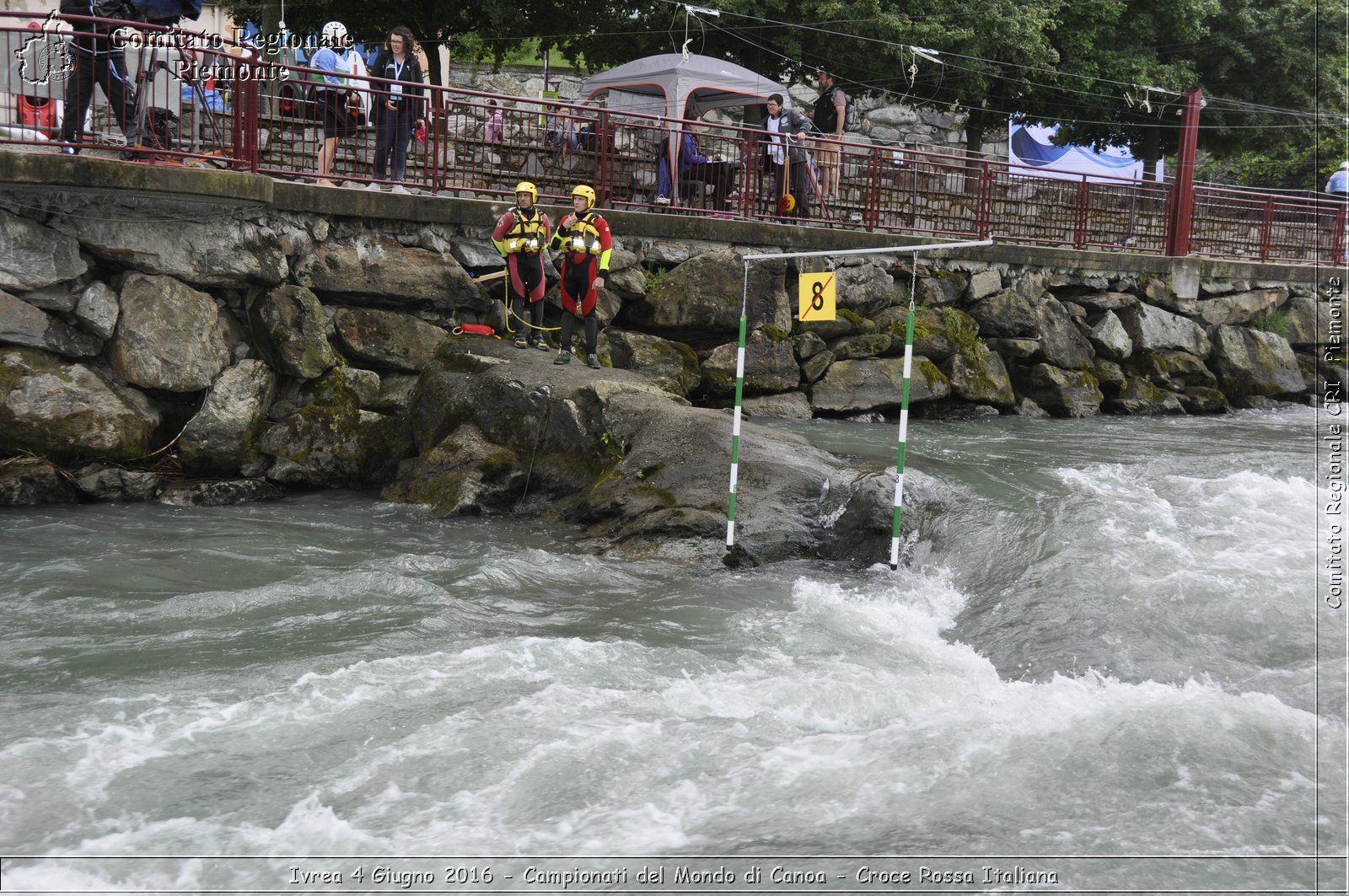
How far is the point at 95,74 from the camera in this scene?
375 inches

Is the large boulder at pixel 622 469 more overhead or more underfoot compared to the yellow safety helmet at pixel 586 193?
more underfoot

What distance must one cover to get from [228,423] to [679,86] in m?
9.52

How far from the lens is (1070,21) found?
2152 cm

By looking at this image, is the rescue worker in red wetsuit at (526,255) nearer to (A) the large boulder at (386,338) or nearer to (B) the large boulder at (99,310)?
(A) the large boulder at (386,338)

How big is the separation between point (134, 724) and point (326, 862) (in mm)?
1517

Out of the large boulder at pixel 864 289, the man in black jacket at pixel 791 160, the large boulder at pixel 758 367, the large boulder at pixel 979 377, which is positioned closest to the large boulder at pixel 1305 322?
the large boulder at pixel 979 377

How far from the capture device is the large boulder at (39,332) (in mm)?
9336

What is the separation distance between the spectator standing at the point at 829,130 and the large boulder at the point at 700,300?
2.09 meters

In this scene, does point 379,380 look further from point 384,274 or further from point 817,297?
point 817,297

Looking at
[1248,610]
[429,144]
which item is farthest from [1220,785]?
[429,144]

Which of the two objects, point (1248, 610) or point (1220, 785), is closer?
point (1220, 785)

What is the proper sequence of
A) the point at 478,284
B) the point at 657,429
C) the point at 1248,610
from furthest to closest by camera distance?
1. the point at 478,284
2. the point at 657,429
3. the point at 1248,610

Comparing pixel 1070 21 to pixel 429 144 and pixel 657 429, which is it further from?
pixel 657 429

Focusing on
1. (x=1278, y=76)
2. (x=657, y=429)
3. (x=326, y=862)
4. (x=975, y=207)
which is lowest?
(x=326, y=862)
